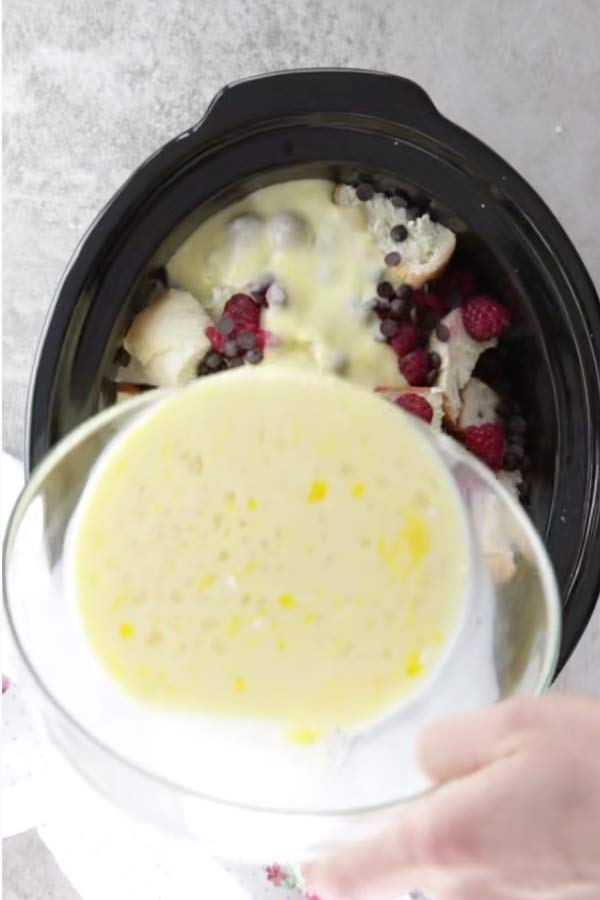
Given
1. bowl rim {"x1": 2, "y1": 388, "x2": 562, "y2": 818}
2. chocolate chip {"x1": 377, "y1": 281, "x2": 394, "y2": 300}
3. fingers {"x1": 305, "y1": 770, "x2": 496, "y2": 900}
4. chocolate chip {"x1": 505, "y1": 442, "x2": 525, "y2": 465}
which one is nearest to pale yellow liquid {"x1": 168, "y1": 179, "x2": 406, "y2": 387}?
chocolate chip {"x1": 377, "y1": 281, "x2": 394, "y2": 300}

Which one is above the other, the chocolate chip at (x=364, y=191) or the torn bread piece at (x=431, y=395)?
the chocolate chip at (x=364, y=191)

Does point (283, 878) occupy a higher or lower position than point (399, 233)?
lower

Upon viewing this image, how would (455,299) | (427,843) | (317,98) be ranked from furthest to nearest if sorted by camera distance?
(455,299), (317,98), (427,843)

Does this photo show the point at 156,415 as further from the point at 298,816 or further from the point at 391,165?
the point at 391,165

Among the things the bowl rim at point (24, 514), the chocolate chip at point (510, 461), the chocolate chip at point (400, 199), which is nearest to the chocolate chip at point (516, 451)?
the chocolate chip at point (510, 461)

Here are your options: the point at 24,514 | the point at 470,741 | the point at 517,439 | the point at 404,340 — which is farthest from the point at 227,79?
the point at 470,741

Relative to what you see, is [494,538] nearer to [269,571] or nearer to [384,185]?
[269,571]

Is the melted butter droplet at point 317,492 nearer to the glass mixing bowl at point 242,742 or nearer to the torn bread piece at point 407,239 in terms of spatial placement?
the glass mixing bowl at point 242,742
